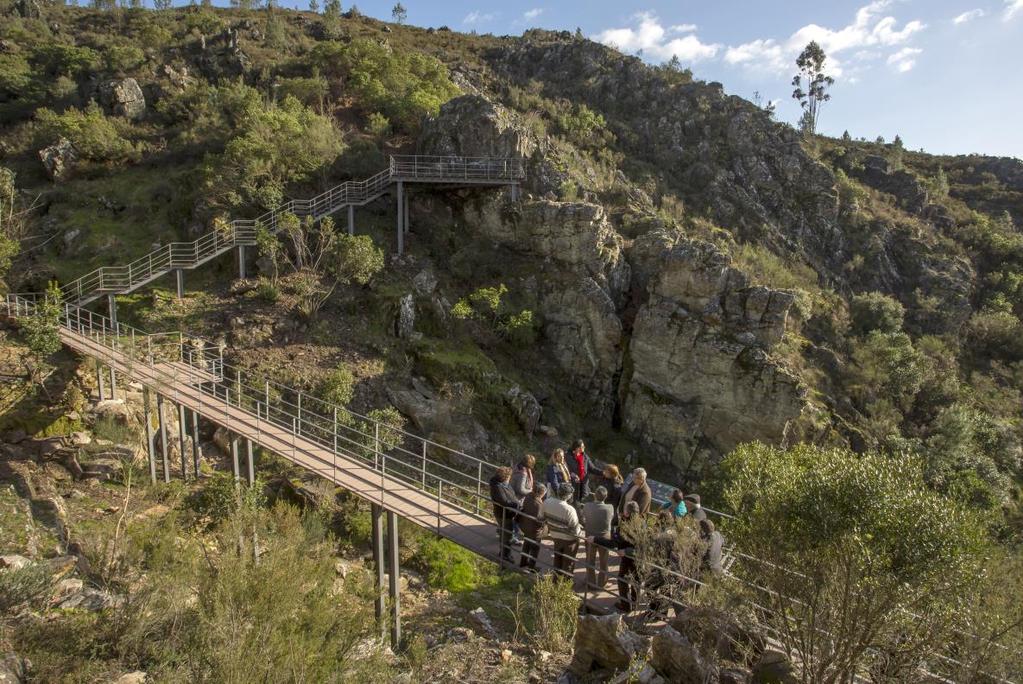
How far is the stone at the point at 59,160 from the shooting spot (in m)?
30.4

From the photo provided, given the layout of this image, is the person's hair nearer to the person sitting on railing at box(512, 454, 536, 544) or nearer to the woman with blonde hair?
the woman with blonde hair

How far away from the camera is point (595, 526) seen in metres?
9.50

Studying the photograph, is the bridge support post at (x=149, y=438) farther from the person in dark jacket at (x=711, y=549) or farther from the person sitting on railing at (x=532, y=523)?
the person in dark jacket at (x=711, y=549)

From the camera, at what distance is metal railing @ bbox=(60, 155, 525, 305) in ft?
74.5

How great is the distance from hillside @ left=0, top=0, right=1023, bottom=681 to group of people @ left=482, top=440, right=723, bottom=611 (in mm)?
2000

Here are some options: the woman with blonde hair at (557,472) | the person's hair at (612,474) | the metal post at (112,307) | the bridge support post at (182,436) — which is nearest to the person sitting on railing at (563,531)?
the person's hair at (612,474)

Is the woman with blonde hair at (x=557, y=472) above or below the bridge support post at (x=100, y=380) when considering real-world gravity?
above

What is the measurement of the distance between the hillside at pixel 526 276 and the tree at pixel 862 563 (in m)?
4.31

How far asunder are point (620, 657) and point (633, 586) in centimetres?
100

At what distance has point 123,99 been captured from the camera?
1425 inches

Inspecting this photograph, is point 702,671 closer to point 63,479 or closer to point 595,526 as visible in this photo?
point 595,526

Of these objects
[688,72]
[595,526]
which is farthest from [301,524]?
[688,72]

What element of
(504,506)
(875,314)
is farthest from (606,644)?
(875,314)

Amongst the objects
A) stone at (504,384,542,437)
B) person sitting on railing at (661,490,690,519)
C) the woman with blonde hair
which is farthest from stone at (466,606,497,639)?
stone at (504,384,542,437)
